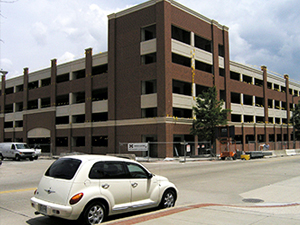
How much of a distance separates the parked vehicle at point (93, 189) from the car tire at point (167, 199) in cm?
18

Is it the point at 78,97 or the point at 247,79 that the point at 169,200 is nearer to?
the point at 78,97

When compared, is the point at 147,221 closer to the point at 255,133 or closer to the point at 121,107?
the point at 121,107

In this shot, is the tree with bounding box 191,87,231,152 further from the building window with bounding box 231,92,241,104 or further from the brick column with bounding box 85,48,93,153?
the brick column with bounding box 85,48,93,153

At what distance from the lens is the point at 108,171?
754 cm

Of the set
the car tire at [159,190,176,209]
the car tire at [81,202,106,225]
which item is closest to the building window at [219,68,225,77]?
the car tire at [159,190,176,209]

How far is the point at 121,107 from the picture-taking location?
39.6m

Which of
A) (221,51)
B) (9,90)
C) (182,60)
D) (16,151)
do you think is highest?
(221,51)

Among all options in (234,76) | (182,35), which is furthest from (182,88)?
(234,76)

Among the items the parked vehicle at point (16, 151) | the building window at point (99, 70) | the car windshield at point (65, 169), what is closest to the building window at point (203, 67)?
the building window at point (99, 70)

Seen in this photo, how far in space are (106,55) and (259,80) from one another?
29.7m

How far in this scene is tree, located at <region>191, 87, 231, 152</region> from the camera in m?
36.2

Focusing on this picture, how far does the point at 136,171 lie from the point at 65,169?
1910 mm

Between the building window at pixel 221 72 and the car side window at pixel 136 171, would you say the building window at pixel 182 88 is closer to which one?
the building window at pixel 221 72

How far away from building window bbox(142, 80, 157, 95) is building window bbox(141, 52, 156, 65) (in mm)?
2499
